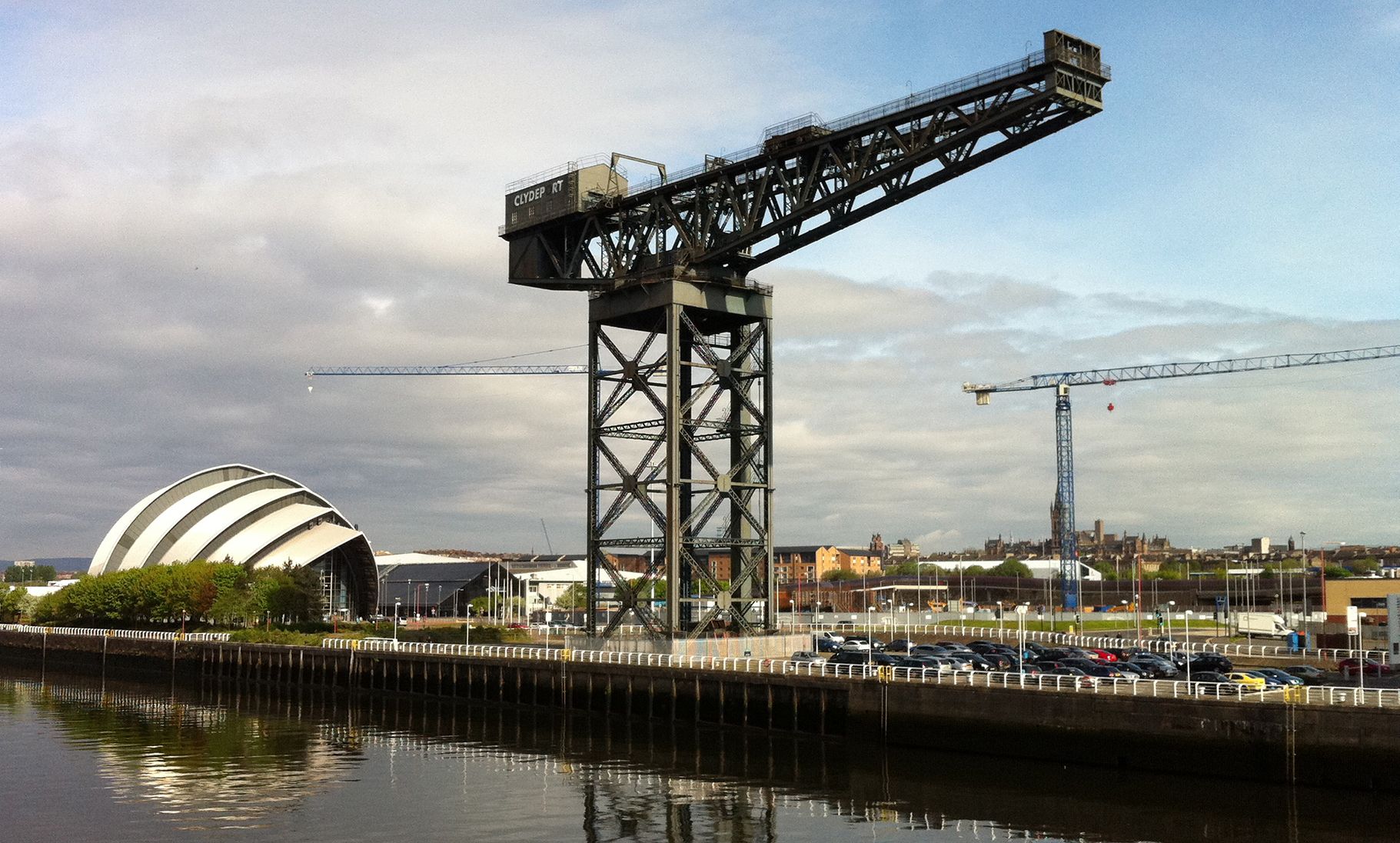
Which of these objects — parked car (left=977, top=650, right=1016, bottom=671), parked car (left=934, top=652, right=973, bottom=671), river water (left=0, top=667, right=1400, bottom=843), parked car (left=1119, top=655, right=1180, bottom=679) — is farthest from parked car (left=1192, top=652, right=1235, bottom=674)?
river water (left=0, top=667, right=1400, bottom=843)

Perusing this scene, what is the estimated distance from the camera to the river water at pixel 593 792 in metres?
37.9

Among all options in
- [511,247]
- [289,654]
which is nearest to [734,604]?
[511,247]

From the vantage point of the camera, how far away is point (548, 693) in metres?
71.8

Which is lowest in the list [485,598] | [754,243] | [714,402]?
[485,598]

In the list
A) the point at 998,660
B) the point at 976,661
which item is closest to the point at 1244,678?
the point at 976,661

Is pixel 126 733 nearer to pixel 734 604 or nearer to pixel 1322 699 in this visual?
pixel 734 604

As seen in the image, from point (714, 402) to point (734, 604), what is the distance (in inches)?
462

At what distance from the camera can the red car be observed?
217 feet

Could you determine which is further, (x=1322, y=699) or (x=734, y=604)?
(x=734, y=604)

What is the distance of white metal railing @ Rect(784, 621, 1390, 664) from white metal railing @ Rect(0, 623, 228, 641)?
52.4 metres

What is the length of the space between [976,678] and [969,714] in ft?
11.1

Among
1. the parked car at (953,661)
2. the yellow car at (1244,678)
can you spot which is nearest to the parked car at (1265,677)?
the yellow car at (1244,678)

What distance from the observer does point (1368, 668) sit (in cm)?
6912

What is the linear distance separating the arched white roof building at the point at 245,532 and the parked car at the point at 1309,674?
362 feet
